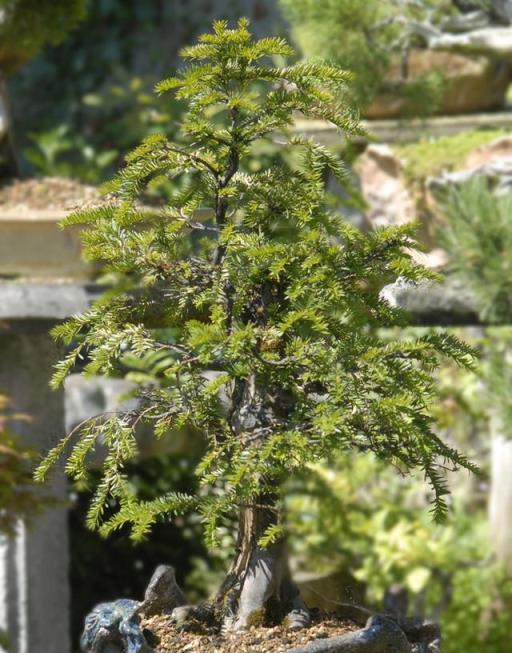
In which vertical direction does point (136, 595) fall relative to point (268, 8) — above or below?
below

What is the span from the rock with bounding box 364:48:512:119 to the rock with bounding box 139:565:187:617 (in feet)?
4.86

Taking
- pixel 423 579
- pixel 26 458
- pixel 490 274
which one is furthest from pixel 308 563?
pixel 26 458

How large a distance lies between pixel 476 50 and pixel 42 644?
56.8 inches

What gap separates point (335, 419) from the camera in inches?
35.0

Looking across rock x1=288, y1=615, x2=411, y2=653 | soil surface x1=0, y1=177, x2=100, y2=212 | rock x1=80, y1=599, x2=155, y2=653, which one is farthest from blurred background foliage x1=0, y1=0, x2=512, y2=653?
rock x1=288, y1=615, x2=411, y2=653

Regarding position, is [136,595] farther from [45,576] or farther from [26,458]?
[26,458]

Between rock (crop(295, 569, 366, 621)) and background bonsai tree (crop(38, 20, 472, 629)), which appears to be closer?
background bonsai tree (crop(38, 20, 472, 629))

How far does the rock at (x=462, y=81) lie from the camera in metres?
2.41

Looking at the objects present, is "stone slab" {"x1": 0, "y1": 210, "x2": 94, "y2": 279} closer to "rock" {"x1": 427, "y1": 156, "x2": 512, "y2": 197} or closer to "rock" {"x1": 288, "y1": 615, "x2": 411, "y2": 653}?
"rock" {"x1": 427, "y1": 156, "x2": 512, "y2": 197}

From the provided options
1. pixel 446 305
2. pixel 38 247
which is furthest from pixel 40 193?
pixel 446 305

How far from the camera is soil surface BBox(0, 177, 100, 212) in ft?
6.54

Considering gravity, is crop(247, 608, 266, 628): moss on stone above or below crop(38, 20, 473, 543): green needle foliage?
below

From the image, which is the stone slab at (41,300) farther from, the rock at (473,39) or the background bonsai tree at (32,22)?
the rock at (473,39)

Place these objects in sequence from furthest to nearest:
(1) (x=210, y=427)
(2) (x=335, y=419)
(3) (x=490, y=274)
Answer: (3) (x=490, y=274)
(1) (x=210, y=427)
(2) (x=335, y=419)
